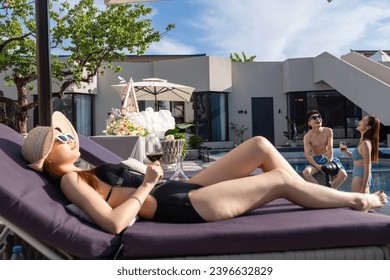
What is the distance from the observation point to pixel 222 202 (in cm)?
213

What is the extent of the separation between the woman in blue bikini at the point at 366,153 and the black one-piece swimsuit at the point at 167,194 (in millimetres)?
3447

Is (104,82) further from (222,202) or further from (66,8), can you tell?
(222,202)

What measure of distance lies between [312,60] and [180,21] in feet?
23.4

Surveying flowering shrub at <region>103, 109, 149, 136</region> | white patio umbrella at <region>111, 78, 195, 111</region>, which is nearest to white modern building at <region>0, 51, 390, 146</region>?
white patio umbrella at <region>111, 78, 195, 111</region>

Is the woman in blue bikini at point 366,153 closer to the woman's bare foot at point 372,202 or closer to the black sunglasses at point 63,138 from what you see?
→ the woman's bare foot at point 372,202

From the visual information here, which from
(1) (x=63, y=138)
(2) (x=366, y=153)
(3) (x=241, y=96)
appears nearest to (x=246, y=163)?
(1) (x=63, y=138)

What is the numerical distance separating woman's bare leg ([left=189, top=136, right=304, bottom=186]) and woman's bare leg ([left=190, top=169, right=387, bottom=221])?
22cm

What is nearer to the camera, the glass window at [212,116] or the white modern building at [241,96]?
the white modern building at [241,96]

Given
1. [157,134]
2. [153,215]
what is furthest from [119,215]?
[157,134]

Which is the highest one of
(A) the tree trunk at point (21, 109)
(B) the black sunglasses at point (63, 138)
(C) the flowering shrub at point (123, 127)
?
(A) the tree trunk at point (21, 109)

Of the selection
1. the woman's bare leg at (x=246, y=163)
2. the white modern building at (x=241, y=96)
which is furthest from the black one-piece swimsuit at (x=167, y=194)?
the white modern building at (x=241, y=96)

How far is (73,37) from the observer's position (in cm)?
1238

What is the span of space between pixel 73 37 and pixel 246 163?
1162 cm

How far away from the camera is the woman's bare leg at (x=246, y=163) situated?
8.22 ft
